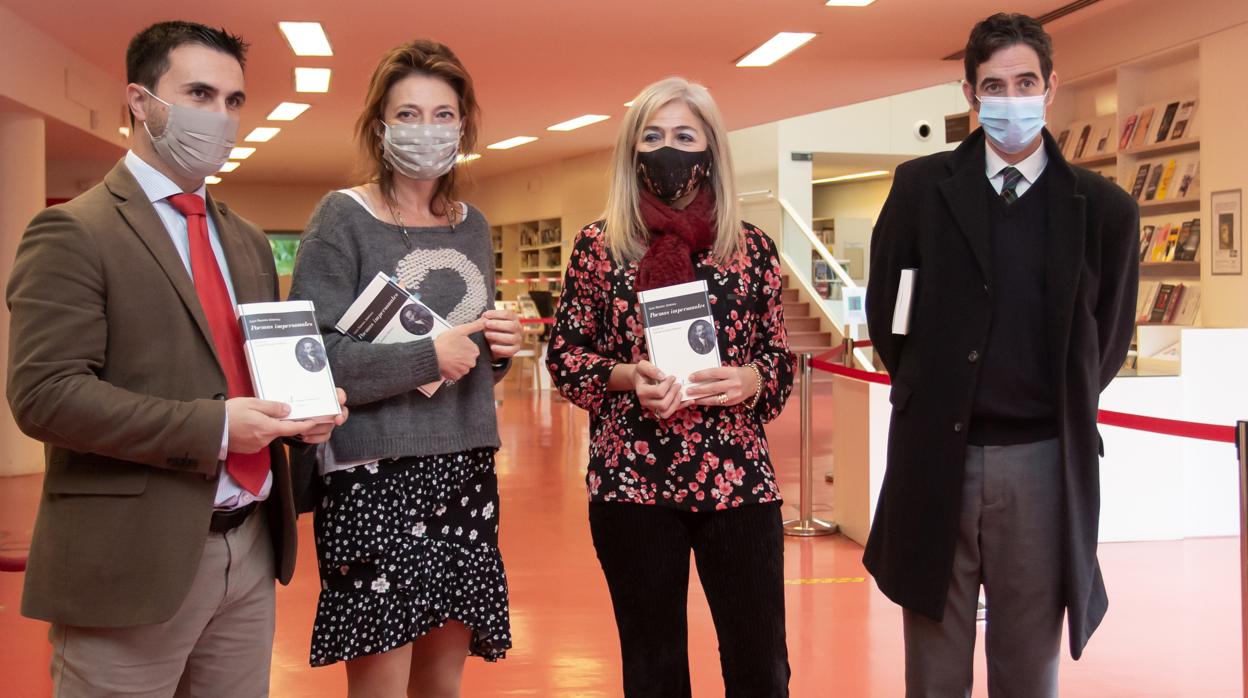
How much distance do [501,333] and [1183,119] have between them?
20.8 feet

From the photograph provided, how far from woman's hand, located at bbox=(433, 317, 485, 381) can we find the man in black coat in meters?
0.89

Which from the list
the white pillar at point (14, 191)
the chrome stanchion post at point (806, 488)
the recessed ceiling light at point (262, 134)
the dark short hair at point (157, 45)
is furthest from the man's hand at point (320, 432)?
the recessed ceiling light at point (262, 134)

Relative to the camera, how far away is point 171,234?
1.91 m

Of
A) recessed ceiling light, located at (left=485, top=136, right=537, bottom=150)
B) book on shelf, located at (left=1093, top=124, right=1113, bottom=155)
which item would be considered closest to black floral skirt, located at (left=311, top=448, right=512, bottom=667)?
book on shelf, located at (left=1093, top=124, right=1113, bottom=155)

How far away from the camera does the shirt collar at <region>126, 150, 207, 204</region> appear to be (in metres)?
1.90

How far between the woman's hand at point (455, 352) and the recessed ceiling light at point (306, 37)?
23.4ft

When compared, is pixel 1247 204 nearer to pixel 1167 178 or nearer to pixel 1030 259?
pixel 1167 178

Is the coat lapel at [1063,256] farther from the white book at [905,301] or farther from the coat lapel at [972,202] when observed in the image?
the white book at [905,301]

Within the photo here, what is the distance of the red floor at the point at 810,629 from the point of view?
3721mm

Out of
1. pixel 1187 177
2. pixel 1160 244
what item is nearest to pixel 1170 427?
pixel 1187 177

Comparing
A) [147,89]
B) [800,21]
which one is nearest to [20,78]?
[800,21]

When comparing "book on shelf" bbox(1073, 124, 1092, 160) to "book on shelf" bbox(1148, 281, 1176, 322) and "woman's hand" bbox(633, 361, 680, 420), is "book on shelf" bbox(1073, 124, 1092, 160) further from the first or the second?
"woman's hand" bbox(633, 361, 680, 420)

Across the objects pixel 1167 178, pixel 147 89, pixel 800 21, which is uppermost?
pixel 800 21

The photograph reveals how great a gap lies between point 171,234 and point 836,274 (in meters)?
13.8
